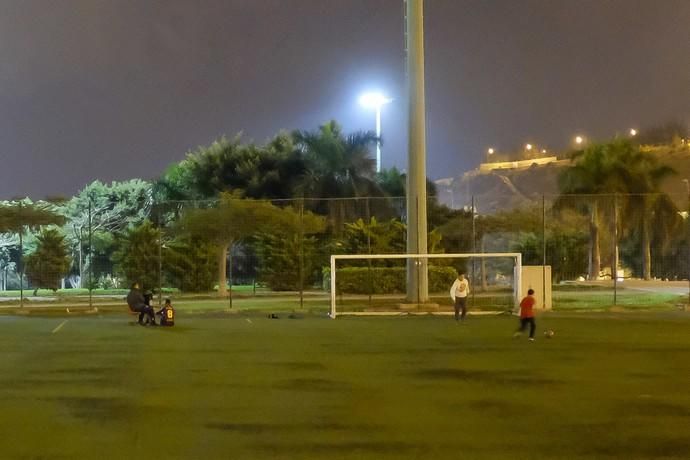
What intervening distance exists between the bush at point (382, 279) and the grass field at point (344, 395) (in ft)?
50.7

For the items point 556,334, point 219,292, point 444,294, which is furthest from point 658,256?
point 556,334

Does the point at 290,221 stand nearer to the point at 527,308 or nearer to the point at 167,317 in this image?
the point at 167,317

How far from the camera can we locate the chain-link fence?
125 feet

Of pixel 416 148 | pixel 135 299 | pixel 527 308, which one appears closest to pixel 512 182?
pixel 416 148

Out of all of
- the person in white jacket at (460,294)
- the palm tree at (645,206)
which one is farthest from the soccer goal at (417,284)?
the palm tree at (645,206)

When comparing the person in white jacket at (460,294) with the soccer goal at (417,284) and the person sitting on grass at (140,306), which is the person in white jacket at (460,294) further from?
the person sitting on grass at (140,306)

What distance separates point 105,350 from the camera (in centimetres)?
1845

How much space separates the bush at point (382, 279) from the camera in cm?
3781

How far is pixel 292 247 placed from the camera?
40312 millimetres

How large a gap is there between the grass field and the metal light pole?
925 centimetres

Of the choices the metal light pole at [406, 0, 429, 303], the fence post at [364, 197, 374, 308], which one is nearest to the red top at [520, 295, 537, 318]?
the metal light pole at [406, 0, 429, 303]

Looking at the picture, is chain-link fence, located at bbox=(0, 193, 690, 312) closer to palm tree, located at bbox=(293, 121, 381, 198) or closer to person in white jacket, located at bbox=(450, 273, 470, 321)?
palm tree, located at bbox=(293, 121, 381, 198)

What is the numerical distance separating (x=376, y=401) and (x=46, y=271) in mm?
31350

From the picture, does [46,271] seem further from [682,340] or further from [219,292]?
[682,340]
